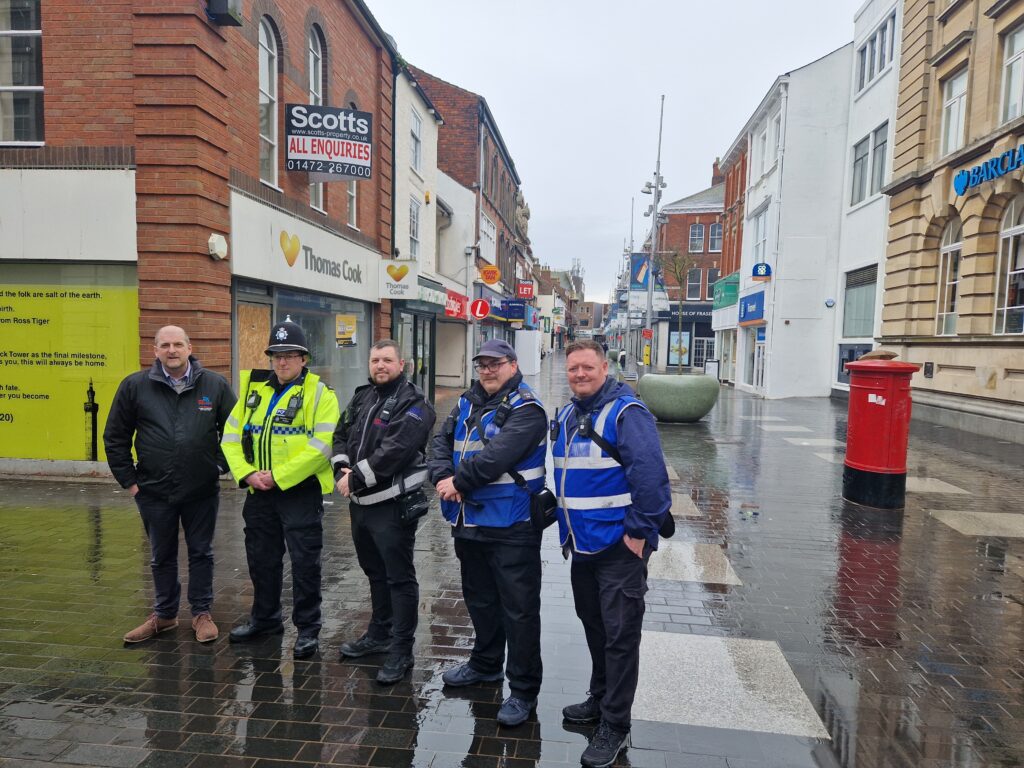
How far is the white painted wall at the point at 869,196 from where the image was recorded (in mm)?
20875

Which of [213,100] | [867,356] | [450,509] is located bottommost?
[450,509]

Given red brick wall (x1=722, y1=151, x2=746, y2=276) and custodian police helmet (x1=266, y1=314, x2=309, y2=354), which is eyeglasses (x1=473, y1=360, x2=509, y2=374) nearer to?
custodian police helmet (x1=266, y1=314, x2=309, y2=354)

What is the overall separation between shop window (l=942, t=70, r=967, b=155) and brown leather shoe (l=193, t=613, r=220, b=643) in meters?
18.6

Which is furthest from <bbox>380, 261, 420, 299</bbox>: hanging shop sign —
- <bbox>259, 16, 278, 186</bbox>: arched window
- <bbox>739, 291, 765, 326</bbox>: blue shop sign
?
<bbox>739, 291, 765, 326</bbox>: blue shop sign

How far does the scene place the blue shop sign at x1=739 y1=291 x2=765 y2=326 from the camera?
2752cm

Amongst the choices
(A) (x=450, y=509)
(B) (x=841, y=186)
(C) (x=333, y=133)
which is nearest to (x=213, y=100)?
(C) (x=333, y=133)

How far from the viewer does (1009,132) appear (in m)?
14.1

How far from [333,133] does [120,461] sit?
7860mm

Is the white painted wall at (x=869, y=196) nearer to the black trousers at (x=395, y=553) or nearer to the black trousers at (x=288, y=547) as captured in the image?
the black trousers at (x=395, y=553)

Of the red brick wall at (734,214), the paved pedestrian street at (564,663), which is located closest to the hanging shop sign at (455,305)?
the paved pedestrian street at (564,663)

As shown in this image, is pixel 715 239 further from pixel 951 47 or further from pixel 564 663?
pixel 564 663

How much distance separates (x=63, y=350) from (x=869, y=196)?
894 inches

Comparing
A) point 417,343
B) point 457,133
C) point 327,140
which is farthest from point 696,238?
point 327,140

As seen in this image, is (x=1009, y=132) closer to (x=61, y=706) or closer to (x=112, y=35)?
(x=112, y=35)
